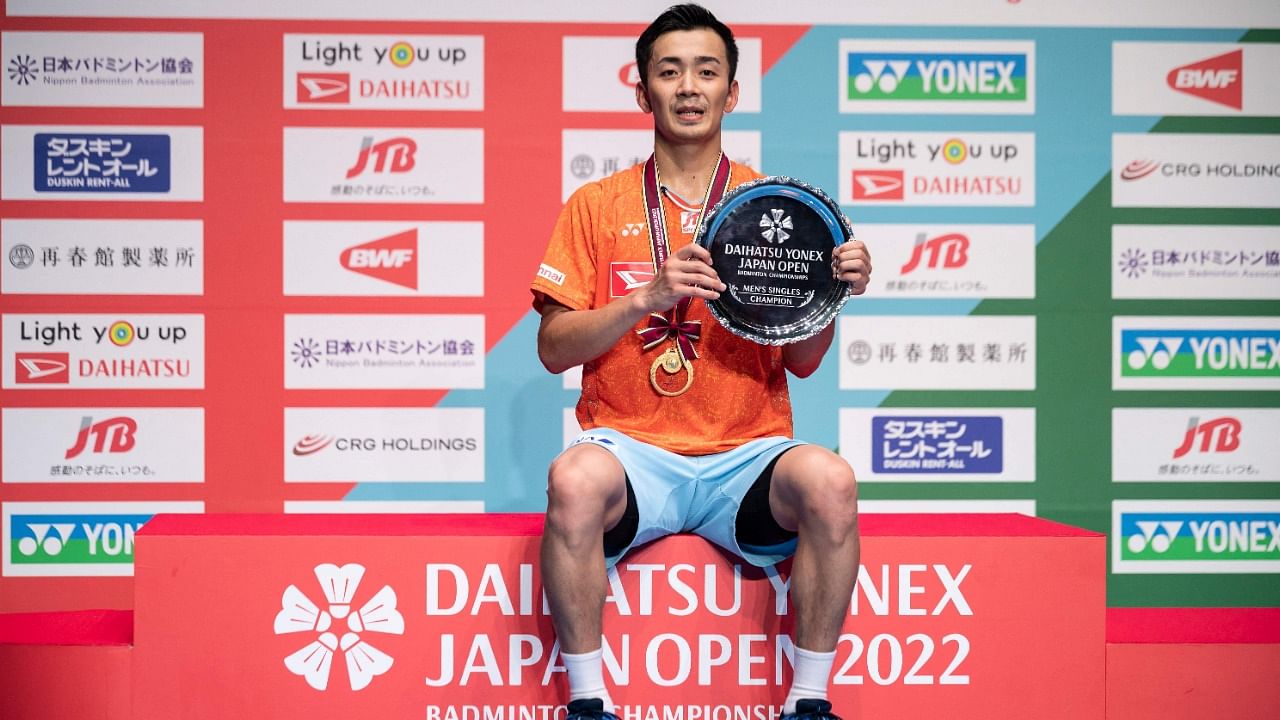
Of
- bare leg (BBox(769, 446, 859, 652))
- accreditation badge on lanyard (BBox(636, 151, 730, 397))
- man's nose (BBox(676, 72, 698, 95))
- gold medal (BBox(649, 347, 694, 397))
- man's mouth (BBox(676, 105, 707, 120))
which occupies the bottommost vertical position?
bare leg (BBox(769, 446, 859, 652))

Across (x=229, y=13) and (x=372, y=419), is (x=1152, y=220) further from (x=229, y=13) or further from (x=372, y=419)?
(x=229, y=13)

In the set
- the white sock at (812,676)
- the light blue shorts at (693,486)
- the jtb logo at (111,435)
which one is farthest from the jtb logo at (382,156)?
the white sock at (812,676)

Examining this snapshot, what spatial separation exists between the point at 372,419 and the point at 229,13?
1.45m

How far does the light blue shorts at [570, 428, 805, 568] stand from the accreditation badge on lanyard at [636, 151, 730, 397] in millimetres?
160

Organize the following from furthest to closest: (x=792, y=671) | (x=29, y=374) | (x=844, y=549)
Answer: (x=29, y=374) < (x=792, y=671) < (x=844, y=549)

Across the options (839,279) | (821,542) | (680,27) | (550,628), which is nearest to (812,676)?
(821,542)

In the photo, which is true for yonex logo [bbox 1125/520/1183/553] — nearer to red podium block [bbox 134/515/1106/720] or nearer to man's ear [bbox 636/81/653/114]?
red podium block [bbox 134/515/1106/720]

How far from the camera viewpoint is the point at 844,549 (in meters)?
1.89

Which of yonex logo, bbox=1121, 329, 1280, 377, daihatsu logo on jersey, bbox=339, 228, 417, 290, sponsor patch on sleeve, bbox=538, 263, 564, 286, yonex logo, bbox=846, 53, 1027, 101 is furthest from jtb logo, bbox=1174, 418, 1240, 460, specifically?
daihatsu logo on jersey, bbox=339, 228, 417, 290

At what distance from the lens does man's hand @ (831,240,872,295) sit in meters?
2.00

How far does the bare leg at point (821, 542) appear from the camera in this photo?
A: 6.13ft

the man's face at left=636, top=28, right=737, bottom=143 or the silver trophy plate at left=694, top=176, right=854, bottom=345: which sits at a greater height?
the man's face at left=636, top=28, right=737, bottom=143

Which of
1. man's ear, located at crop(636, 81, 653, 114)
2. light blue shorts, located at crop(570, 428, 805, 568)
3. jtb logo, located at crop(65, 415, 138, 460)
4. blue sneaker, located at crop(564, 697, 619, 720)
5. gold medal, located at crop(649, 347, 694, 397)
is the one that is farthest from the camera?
jtb logo, located at crop(65, 415, 138, 460)

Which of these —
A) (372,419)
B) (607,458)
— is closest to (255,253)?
(372,419)
